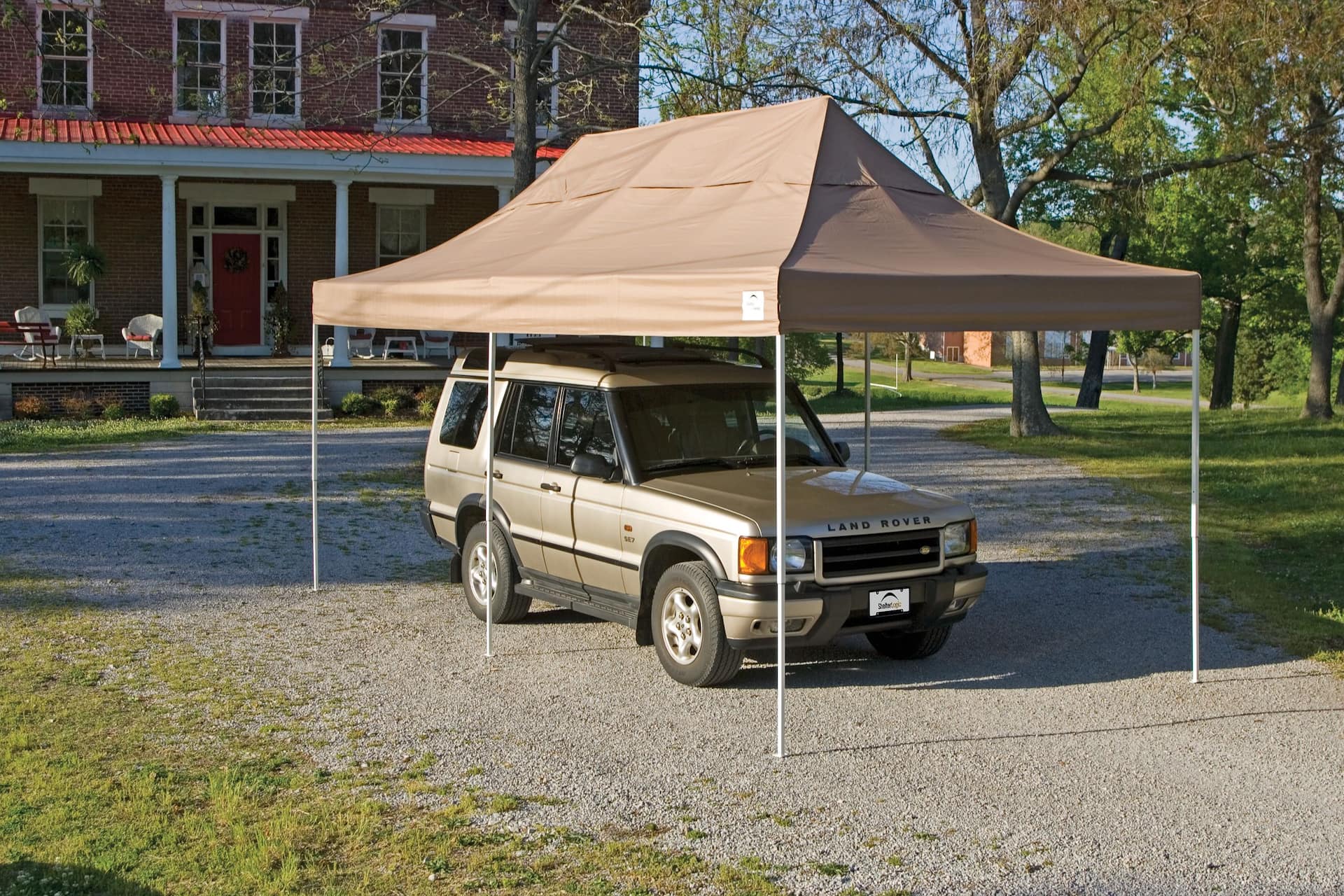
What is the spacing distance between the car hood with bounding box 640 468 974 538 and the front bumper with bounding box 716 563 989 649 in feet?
0.98

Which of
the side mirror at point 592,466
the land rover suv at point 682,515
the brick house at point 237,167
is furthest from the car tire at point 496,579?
the brick house at point 237,167

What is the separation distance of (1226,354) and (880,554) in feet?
122

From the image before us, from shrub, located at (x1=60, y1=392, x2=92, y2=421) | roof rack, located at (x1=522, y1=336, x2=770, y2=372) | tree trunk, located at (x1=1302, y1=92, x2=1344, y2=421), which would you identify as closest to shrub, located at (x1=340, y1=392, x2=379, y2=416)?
shrub, located at (x1=60, y1=392, x2=92, y2=421)

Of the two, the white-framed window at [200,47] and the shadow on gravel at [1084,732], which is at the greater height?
the white-framed window at [200,47]

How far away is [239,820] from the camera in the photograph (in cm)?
565

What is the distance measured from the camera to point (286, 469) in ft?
57.6

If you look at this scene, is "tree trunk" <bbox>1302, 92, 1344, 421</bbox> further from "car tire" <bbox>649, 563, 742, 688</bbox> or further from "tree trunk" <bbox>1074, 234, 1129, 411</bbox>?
"car tire" <bbox>649, 563, 742, 688</bbox>

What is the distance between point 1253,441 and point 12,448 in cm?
1834

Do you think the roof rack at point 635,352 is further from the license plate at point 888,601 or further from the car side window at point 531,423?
the license plate at point 888,601

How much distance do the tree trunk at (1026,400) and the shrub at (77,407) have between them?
15036mm

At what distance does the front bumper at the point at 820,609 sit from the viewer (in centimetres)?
728

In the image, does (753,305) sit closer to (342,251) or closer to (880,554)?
(880,554)

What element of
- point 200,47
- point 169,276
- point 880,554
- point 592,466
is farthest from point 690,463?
point 200,47

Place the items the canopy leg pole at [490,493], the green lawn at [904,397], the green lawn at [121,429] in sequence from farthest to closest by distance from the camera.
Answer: the green lawn at [904,397]
the green lawn at [121,429]
the canopy leg pole at [490,493]
